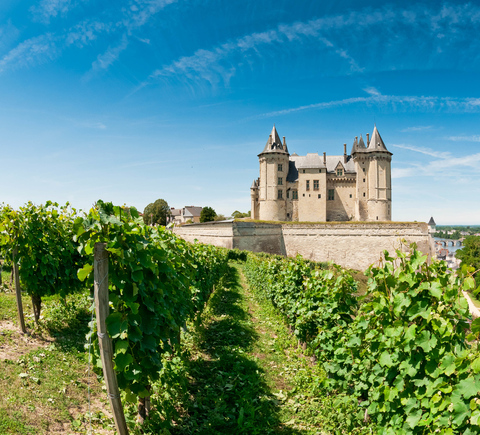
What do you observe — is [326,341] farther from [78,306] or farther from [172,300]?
[78,306]

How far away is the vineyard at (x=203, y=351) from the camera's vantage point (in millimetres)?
2978

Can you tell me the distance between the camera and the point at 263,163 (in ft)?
154

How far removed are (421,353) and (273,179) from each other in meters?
43.9

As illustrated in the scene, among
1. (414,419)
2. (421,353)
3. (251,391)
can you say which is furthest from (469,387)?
→ (251,391)

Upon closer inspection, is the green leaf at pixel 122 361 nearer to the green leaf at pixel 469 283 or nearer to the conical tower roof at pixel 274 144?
the green leaf at pixel 469 283

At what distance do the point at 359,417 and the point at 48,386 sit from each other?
4.28m

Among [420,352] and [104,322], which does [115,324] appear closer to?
[104,322]

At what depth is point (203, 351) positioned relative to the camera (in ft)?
23.6

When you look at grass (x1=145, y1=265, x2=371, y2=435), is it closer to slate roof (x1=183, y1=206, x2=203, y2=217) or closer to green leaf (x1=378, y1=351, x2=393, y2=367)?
green leaf (x1=378, y1=351, x2=393, y2=367)

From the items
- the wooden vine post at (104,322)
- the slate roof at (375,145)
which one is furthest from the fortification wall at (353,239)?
the wooden vine post at (104,322)

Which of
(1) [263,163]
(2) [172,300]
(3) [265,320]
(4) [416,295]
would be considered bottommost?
(3) [265,320]

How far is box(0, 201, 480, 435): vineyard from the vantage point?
2978 millimetres

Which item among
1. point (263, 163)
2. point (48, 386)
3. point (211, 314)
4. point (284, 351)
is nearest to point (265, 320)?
point (211, 314)

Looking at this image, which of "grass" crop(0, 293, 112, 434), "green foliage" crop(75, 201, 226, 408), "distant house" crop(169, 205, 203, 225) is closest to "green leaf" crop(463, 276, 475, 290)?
"green foliage" crop(75, 201, 226, 408)
